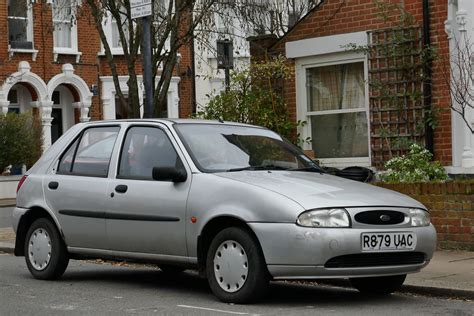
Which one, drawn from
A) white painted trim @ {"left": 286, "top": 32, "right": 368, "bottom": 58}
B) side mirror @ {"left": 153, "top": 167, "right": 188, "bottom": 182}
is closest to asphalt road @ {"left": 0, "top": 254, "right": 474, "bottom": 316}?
side mirror @ {"left": 153, "top": 167, "right": 188, "bottom": 182}

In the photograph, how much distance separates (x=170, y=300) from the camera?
920 cm

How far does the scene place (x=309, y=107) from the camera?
666 inches

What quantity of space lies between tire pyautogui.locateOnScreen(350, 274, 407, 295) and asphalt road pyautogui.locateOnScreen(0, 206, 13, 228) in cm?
1103

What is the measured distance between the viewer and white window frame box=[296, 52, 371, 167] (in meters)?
16.0

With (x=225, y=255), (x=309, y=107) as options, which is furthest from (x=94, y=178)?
(x=309, y=107)

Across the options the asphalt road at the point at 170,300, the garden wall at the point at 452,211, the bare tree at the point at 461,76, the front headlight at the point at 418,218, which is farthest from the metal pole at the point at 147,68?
the front headlight at the point at 418,218

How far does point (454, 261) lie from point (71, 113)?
79.2 feet

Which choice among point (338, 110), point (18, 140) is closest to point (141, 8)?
point (338, 110)

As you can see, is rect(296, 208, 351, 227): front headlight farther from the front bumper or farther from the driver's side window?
the driver's side window

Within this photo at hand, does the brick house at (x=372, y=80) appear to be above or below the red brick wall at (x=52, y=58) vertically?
below

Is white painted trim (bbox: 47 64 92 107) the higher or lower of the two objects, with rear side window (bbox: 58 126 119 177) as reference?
higher

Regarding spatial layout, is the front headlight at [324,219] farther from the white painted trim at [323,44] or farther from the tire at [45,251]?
the white painted trim at [323,44]

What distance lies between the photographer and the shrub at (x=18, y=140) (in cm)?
2897

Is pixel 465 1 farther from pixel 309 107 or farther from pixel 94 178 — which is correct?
pixel 94 178
